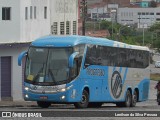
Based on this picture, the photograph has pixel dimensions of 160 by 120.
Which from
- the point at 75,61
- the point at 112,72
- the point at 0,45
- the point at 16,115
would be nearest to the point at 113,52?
the point at 112,72

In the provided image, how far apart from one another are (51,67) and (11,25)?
14465mm

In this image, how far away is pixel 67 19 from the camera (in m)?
60.1

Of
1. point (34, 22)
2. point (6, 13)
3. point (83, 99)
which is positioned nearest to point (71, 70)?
point (83, 99)

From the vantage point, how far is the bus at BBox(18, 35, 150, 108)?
32.6 m

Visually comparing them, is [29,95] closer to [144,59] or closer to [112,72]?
[112,72]

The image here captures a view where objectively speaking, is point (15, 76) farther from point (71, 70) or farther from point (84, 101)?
point (71, 70)

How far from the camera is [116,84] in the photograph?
127 ft

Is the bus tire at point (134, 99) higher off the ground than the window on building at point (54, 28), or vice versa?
the window on building at point (54, 28)

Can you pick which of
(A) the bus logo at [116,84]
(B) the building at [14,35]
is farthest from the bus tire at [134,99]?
(B) the building at [14,35]

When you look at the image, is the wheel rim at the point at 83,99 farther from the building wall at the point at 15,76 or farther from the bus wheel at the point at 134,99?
the building wall at the point at 15,76

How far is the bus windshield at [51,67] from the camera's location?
107ft

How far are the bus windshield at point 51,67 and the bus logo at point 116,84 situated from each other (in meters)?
5.74

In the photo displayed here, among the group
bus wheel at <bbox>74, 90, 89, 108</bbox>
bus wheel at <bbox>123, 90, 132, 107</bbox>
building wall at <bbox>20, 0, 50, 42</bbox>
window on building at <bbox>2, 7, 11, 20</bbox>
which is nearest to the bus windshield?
bus wheel at <bbox>74, 90, 89, 108</bbox>

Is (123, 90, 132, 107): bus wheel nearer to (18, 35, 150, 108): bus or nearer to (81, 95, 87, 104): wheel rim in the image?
(18, 35, 150, 108): bus
